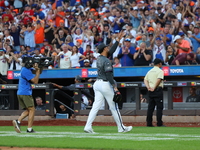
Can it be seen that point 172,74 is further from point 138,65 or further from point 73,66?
point 73,66

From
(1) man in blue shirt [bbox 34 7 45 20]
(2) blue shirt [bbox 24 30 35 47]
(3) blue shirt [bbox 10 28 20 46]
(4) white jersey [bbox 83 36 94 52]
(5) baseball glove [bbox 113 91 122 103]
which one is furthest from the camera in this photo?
(1) man in blue shirt [bbox 34 7 45 20]

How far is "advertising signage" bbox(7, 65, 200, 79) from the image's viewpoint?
14508 mm

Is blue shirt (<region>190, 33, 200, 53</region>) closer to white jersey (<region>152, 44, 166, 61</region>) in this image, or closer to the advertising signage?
white jersey (<region>152, 44, 166, 61</region>)

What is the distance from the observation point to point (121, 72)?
15516 mm

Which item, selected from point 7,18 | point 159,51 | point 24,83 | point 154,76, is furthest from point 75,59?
point 24,83

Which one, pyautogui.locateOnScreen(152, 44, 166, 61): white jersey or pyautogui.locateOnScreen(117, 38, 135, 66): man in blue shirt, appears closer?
pyautogui.locateOnScreen(152, 44, 166, 61): white jersey

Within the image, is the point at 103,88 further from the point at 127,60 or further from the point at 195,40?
the point at 195,40

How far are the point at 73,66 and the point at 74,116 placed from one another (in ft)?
6.90

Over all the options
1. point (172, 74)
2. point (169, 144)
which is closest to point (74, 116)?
point (172, 74)

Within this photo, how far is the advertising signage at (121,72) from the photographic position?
1451 centimetres

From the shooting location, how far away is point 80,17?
19.7 metres

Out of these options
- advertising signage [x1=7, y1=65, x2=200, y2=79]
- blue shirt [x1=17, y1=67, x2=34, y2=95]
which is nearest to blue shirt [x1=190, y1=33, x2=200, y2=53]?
advertising signage [x1=7, y1=65, x2=200, y2=79]

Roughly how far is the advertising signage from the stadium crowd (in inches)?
14.2

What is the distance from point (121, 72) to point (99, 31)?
3.25 meters
